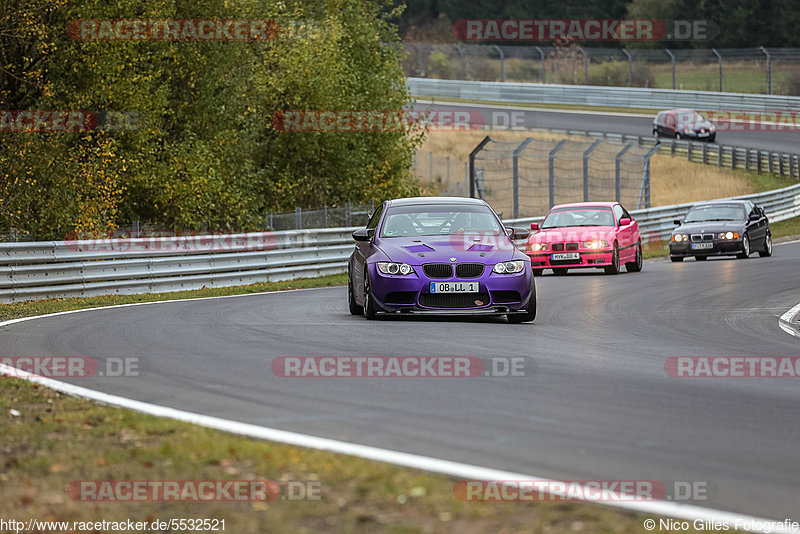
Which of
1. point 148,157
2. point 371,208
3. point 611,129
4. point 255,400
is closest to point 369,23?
point 371,208

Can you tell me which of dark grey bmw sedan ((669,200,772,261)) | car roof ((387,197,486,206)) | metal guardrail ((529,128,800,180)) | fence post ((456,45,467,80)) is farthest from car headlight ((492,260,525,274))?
fence post ((456,45,467,80))

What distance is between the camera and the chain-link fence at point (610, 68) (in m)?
63.8

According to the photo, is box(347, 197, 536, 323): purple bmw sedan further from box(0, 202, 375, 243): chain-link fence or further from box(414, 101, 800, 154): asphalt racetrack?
box(414, 101, 800, 154): asphalt racetrack

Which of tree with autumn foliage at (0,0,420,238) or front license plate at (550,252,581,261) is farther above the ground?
tree with autumn foliage at (0,0,420,238)

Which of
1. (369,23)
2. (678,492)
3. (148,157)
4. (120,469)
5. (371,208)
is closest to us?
(678,492)

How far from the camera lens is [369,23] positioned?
1383 inches

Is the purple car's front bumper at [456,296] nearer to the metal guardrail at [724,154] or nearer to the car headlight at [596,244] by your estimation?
the car headlight at [596,244]

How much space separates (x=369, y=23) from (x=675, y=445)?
97.9 feet

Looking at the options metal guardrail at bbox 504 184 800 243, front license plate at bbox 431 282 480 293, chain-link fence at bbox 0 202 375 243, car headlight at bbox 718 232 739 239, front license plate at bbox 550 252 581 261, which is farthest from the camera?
metal guardrail at bbox 504 184 800 243

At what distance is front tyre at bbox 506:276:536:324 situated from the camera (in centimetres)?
1384

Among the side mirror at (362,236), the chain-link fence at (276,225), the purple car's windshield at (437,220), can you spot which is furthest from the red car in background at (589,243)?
the side mirror at (362,236)

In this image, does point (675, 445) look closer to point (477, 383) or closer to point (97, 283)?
point (477, 383)

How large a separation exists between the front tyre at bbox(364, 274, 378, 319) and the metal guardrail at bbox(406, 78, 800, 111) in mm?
49285

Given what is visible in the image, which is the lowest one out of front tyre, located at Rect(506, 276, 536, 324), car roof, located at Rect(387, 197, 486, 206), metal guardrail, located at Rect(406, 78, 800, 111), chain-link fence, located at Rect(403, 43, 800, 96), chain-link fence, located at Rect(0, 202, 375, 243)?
front tyre, located at Rect(506, 276, 536, 324)
